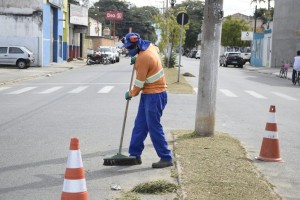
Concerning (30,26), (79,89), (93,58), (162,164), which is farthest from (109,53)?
(162,164)

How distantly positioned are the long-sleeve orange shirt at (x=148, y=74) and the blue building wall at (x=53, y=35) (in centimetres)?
3302

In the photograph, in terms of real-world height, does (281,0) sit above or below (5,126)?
above

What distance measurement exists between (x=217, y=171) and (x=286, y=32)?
142 ft

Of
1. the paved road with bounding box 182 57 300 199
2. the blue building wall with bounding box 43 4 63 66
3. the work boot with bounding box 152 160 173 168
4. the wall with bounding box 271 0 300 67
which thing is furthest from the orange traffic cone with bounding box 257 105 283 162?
the wall with bounding box 271 0 300 67

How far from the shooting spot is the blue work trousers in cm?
691

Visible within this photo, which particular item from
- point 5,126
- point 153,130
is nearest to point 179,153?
point 153,130

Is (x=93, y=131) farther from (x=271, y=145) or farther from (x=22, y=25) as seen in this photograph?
(x=22, y=25)

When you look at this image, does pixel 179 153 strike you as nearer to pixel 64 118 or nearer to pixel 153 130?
pixel 153 130

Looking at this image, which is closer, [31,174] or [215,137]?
[31,174]

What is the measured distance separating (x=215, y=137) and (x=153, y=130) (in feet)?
7.77

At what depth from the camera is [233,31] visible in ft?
257

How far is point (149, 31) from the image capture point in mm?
111250

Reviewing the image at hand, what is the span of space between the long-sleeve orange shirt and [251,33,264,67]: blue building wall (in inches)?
1864

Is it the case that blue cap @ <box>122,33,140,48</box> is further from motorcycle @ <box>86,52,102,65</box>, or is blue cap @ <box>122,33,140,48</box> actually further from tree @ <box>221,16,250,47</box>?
tree @ <box>221,16,250,47</box>
